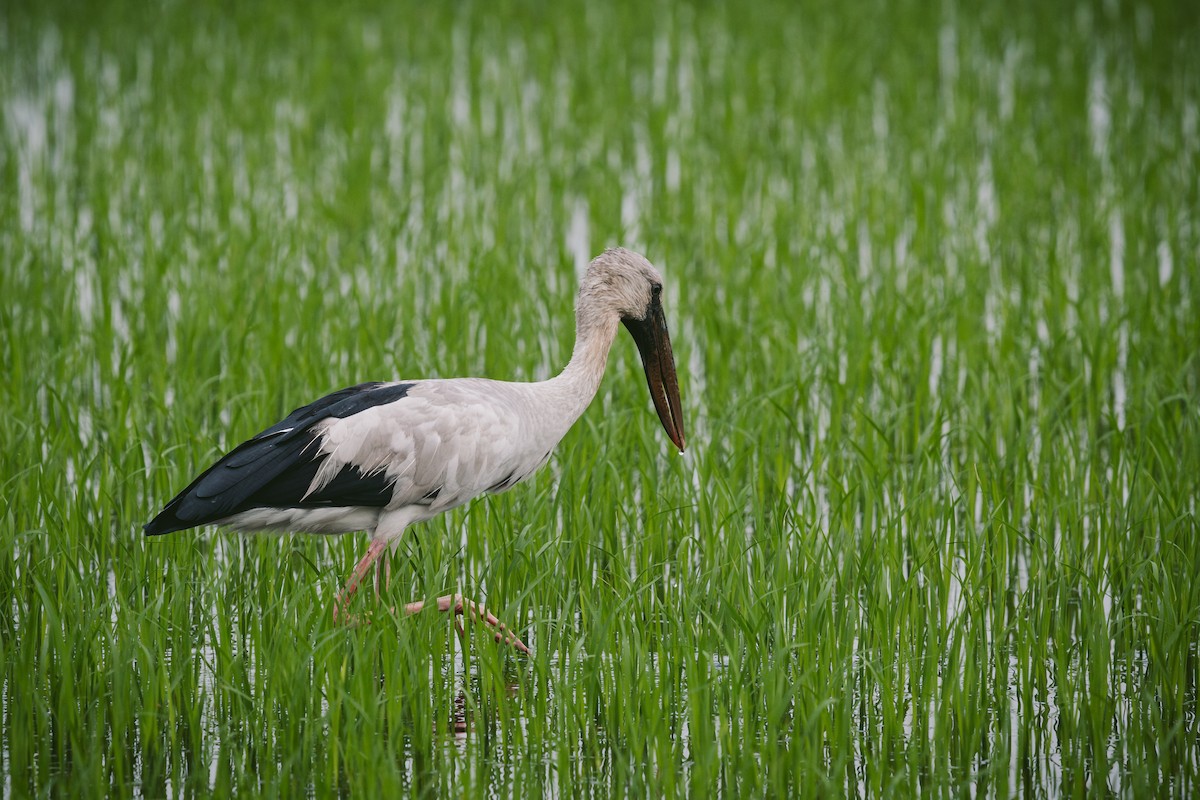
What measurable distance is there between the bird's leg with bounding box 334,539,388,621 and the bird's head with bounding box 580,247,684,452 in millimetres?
1040

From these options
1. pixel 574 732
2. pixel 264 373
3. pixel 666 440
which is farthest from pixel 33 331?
pixel 574 732

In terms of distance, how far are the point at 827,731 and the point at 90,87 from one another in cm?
875

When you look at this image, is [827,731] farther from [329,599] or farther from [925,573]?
[329,599]

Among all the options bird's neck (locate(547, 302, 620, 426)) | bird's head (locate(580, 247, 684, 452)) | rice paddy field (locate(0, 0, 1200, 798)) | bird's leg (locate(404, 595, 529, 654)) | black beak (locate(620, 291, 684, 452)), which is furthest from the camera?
black beak (locate(620, 291, 684, 452))

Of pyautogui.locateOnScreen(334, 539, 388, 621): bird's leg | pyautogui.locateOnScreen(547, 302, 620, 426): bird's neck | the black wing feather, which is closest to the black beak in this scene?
pyautogui.locateOnScreen(547, 302, 620, 426): bird's neck

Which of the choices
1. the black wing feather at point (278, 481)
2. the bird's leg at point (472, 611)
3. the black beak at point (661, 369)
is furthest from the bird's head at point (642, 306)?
the bird's leg at point (472, 611)

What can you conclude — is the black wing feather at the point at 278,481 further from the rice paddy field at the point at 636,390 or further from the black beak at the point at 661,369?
the black beak at the point at 661,369

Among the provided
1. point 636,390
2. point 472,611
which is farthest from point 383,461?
point 636,390

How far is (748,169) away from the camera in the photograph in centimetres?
936

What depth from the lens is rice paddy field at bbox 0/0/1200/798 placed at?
12.3ft

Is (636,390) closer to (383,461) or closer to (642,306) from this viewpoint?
(642,306)

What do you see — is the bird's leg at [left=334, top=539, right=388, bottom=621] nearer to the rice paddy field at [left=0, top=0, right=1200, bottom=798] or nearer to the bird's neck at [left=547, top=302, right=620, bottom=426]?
the rice paddy field at [left=0, top=0, right=1200, bottom=798]

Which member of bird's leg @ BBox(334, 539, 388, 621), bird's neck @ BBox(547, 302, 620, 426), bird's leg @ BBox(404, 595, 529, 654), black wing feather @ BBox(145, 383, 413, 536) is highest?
bird's neck @ BBox(547, 302, 620, 426)

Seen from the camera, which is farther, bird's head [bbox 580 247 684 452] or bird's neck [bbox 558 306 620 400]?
bird's head [bbox 580 247 684 452]
